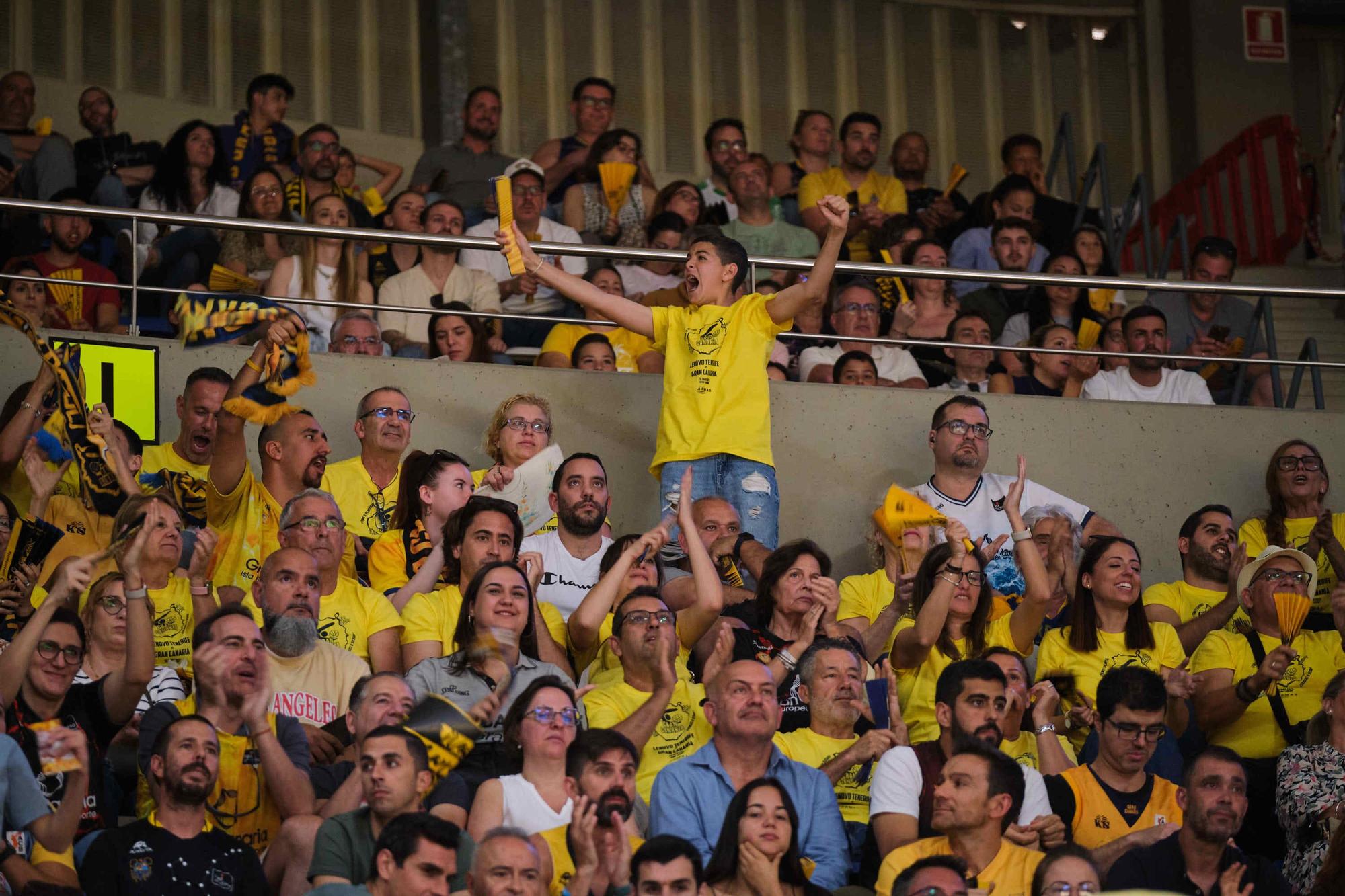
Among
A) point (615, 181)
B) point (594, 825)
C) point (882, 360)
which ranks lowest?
point (594, 825)

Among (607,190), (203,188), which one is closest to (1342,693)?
(607,190)

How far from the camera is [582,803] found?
567cm

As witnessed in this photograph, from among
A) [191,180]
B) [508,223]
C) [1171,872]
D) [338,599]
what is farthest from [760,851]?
[191,180]

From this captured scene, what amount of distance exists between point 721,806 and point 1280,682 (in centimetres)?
259

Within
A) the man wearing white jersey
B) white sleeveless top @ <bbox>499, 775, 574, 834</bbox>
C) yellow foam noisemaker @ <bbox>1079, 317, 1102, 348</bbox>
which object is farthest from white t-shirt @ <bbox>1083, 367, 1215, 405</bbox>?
white sleeveless top @ <bbox>499, 775, 574, 834</bbox>

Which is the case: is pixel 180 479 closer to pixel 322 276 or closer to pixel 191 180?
pixel 322 276

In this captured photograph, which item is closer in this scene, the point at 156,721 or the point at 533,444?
the point at 156,721

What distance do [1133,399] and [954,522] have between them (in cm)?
271

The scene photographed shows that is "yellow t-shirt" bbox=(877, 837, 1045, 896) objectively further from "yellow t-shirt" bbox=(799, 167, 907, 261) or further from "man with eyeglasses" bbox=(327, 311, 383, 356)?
"yellow t-shirt" bbox=(799, 167, 907, 261)

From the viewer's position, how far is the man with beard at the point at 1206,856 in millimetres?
6254

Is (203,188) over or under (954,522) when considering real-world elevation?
over

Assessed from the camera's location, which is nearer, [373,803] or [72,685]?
[373,803]

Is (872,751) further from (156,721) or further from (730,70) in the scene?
(730,70)

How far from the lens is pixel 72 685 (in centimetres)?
650
